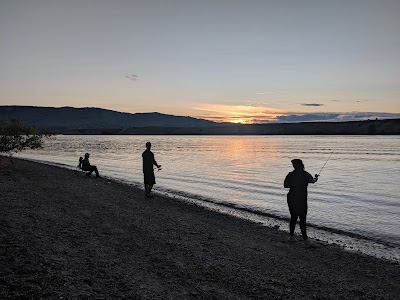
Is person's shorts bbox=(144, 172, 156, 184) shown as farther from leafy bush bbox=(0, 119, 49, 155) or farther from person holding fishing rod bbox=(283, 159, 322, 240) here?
leafy bush bbox=(0, 119, 49, 155)

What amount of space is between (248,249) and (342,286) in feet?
9.59

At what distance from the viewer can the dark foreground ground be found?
6.48 metres

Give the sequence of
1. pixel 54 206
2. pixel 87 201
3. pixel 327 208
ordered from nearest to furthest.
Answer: pixel 54 206 → pixel 87 201 → pixel 327 208

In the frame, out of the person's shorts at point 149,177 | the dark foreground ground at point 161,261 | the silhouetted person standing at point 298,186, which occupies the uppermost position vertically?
the silhouetted person standing at point 298,186

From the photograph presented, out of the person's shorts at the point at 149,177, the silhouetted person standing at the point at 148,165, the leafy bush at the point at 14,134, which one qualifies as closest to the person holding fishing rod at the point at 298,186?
the silhouetted person standing at the point at 148,165

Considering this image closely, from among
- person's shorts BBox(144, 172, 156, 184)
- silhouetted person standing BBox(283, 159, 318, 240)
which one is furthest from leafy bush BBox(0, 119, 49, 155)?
silhouetted person standing BBox(283, 159, 318, 240)

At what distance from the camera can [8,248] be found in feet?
25.4

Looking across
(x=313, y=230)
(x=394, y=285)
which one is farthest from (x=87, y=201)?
(x=394, y=285)

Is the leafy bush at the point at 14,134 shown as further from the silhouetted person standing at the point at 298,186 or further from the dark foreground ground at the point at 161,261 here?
the silhouetted person standing at the point at 298,186

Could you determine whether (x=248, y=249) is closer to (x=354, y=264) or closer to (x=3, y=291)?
(x=354, y=264)

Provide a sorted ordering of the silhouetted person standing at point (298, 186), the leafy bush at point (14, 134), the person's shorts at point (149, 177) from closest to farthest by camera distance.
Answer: the silhouetted person standing at point (298, 186) < the person's shorts at point (149, 177) < the leafy bush at point (14, 134)

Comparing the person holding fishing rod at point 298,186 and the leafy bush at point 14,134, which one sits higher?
the leafy bush at point 14,134

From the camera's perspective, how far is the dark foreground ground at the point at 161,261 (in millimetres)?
6484

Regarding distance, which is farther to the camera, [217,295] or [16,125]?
[16,125]
